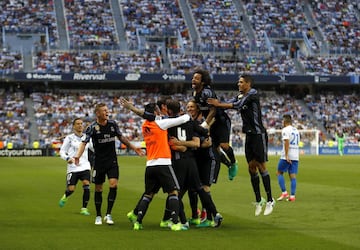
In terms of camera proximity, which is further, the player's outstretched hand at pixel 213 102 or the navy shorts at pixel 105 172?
the navy shorts at pixel 105 172

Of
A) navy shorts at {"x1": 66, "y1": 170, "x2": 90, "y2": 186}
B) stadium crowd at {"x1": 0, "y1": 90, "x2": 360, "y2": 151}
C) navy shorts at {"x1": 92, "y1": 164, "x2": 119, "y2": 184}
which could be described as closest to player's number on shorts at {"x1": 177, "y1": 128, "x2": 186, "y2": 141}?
navy shorts at {"x1": 92, "y1": 164, "x2": 119, "y2": 184}

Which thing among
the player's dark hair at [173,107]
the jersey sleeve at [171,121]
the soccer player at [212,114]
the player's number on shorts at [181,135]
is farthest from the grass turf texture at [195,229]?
the player's dark hair at [173,107]

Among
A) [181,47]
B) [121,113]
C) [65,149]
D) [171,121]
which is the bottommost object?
[121,113]

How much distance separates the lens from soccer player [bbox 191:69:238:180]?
14609mm

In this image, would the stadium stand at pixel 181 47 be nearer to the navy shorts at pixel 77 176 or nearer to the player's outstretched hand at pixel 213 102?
the navy shorts at pixel 77 176

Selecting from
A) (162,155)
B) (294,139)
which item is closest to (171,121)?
(162,155)

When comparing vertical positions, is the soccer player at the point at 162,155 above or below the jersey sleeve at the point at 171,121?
below

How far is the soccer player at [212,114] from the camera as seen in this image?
47.9ft

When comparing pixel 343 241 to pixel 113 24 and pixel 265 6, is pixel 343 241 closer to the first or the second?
pixel 113 24

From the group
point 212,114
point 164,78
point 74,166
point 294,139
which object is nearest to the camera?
point 212,114

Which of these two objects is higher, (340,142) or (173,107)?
(173,107)

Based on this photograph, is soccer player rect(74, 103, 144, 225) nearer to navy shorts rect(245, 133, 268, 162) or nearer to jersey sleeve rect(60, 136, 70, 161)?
navy shorts rect(245, 133, 268, 162)

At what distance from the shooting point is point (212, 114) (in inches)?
574

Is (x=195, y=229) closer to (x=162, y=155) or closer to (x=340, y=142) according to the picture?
(x=162, y=155)
